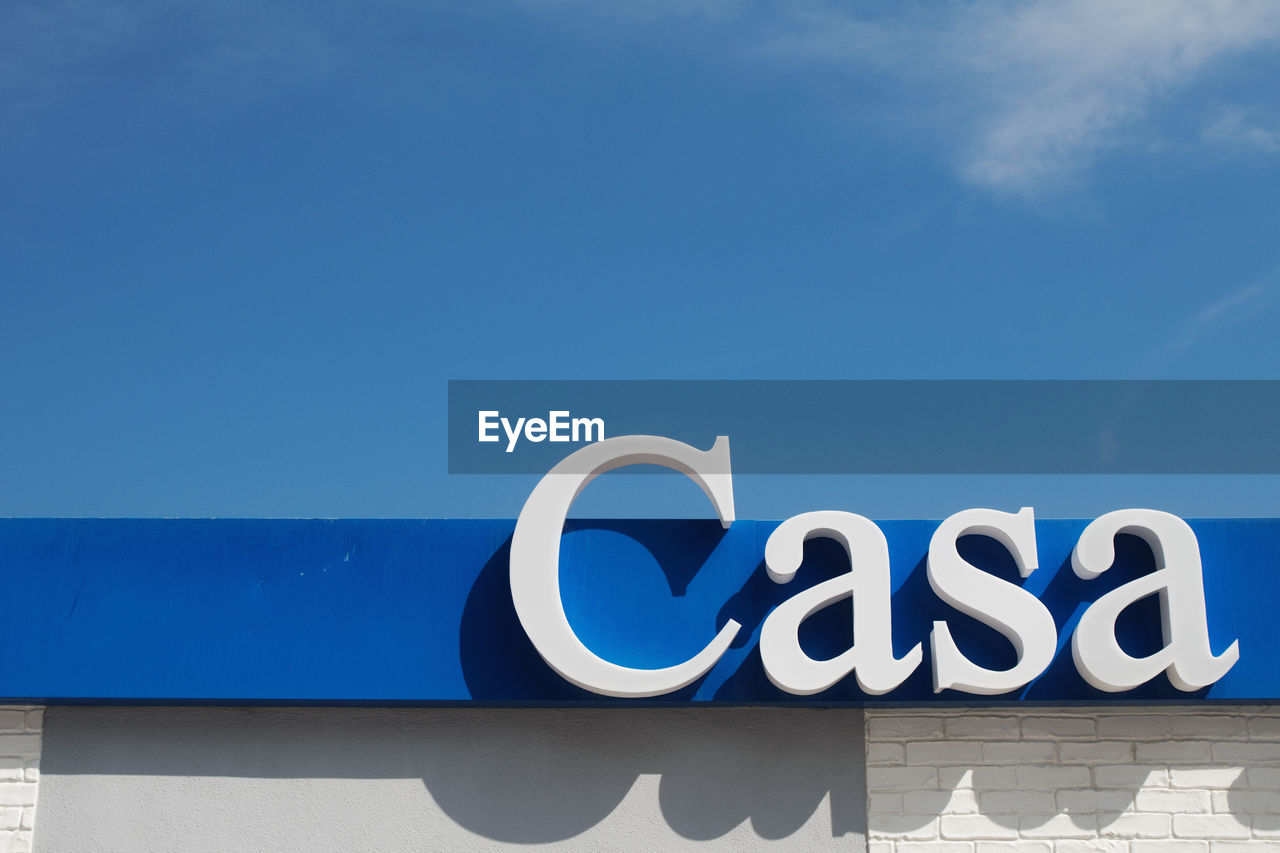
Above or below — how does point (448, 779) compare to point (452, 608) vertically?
below

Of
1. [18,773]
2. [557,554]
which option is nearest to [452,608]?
[557,554]

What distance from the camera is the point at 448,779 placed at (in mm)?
7879

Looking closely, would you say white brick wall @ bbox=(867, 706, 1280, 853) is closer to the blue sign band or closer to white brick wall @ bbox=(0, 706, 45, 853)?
the blue sign band

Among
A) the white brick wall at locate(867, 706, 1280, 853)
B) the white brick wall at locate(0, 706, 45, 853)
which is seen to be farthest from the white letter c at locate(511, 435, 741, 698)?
the white brick wall at locate(0, 706, 45, 853)

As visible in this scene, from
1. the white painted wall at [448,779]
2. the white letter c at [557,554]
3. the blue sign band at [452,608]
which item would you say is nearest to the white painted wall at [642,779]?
the white painted wall at [448,779]

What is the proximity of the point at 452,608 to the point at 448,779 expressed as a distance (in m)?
1.15

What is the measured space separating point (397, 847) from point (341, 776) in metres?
0.61

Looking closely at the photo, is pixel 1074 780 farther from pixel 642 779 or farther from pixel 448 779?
pixel 448 779

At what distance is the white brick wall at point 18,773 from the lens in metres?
7.82

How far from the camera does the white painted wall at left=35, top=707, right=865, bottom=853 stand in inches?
306

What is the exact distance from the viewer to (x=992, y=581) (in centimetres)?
765

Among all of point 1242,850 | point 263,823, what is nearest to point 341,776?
point 263,823

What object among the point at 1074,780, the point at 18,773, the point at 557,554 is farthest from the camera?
the point at 18,773

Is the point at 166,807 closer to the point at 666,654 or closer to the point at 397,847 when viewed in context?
the point at 397,847
